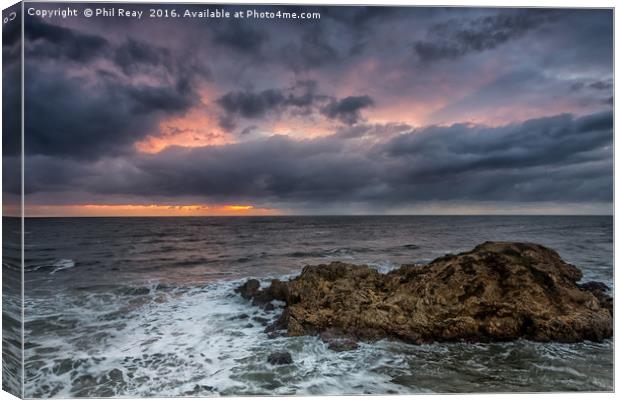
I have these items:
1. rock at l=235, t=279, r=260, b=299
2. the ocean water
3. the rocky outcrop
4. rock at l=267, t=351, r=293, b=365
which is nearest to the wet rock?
the ocean water

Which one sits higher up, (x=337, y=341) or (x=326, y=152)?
(x=326, y=152)

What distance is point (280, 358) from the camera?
20.3 feet

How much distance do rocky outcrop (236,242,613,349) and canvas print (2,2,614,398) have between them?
36 mm

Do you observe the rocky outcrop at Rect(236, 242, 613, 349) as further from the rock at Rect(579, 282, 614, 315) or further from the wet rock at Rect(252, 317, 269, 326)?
the wet rock at Rect(252, 317, 269, 326)

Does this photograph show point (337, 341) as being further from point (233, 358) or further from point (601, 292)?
point (601, 292)

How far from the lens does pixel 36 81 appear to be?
6.01 meters

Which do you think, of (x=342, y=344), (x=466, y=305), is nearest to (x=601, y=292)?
(x=466, y=305)

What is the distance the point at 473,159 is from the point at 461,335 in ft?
11.5

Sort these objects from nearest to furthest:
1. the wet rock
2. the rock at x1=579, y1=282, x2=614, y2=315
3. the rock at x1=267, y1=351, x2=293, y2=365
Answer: the rock at x1=267, y1=351, x2=293, y2=365, the rock at x1=579, y1=282, x2=614, y2=315, the wet rock

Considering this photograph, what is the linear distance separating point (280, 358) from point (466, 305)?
3.43 metres

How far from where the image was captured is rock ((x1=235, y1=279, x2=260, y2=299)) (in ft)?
30.2

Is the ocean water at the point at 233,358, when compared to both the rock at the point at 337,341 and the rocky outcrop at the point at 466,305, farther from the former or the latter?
the rocky outcrop at the point at 466,305

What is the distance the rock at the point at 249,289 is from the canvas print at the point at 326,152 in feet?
2.85

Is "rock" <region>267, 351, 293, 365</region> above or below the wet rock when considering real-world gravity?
below
